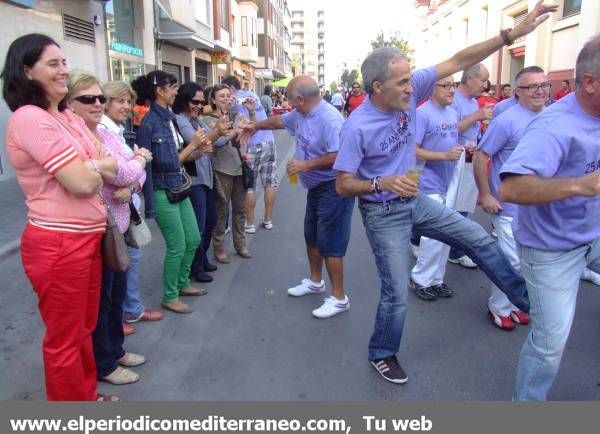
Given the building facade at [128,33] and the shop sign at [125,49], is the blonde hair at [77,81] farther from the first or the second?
the shop sign at [125,49]

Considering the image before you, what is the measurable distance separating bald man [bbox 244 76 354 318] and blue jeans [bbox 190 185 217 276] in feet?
3.22

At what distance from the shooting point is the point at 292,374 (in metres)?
3.11

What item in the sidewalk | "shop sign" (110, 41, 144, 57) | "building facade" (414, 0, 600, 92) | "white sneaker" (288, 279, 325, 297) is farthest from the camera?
"building facade" (414, 0, 600, 92)

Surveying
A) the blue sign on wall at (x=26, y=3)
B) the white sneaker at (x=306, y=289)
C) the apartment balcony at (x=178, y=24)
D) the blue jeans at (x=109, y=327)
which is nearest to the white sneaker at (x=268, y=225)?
the white sneaker at (x=306, y=289)

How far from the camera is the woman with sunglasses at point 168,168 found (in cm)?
363

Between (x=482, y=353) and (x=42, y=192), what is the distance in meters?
2.90

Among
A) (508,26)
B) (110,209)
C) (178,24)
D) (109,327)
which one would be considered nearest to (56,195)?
(110,209)

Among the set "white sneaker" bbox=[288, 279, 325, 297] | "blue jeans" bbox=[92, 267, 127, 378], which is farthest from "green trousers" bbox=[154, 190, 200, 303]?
"white sneaker" bbox=[288, 279, 325, 297]

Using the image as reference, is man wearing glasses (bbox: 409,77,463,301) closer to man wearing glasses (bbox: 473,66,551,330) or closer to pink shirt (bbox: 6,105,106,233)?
man wearing glasses (bbox: 473,66,551,330)

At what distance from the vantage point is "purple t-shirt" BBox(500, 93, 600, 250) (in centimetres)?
208

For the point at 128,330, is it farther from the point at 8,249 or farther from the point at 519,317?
the point at 519,317

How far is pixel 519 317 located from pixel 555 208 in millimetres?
1831

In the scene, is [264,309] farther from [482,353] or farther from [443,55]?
[443,55]

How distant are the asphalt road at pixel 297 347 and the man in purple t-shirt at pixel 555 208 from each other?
0.76m
